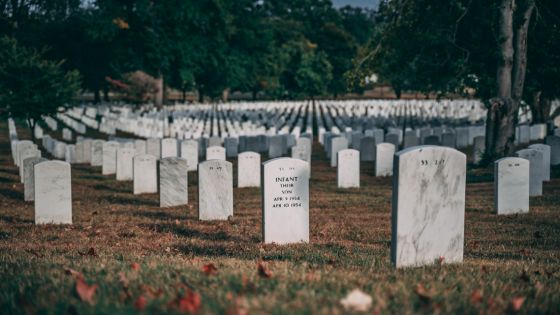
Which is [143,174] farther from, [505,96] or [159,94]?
[159,94]

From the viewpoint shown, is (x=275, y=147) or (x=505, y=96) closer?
(x=505, y=96)

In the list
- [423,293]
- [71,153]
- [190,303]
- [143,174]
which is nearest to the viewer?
[190,303]

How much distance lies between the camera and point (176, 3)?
172ft

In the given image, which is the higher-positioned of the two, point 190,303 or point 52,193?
point 190,303

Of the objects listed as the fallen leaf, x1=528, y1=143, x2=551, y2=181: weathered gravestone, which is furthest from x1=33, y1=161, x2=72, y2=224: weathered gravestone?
x1=528, y1=143, x2=551, y2=181: weathered gravestone

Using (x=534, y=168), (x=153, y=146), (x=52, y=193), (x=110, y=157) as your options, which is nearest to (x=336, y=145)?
(x=153, y=146)

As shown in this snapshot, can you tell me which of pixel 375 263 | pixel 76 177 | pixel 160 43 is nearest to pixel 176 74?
pixel 160 43

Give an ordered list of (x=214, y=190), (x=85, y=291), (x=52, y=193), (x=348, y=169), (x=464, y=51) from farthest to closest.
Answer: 1. (x=464, y=51)
2. (x=348, y=169)
3. (x=214, y=190)
4. (x=52, y=193)
5. (x=85, y=291)

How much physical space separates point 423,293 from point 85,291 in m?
2.32

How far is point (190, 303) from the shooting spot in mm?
4047

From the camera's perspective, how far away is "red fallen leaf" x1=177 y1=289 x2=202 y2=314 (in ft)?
12.8

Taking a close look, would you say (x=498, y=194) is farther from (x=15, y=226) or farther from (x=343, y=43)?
(x=343, y=43)

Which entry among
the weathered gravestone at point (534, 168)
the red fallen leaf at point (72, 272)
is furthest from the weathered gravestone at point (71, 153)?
the red fallen leaf at point (72, 272)

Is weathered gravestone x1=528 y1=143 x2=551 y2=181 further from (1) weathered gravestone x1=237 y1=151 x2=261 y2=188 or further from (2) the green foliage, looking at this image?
(2) the green foliage
